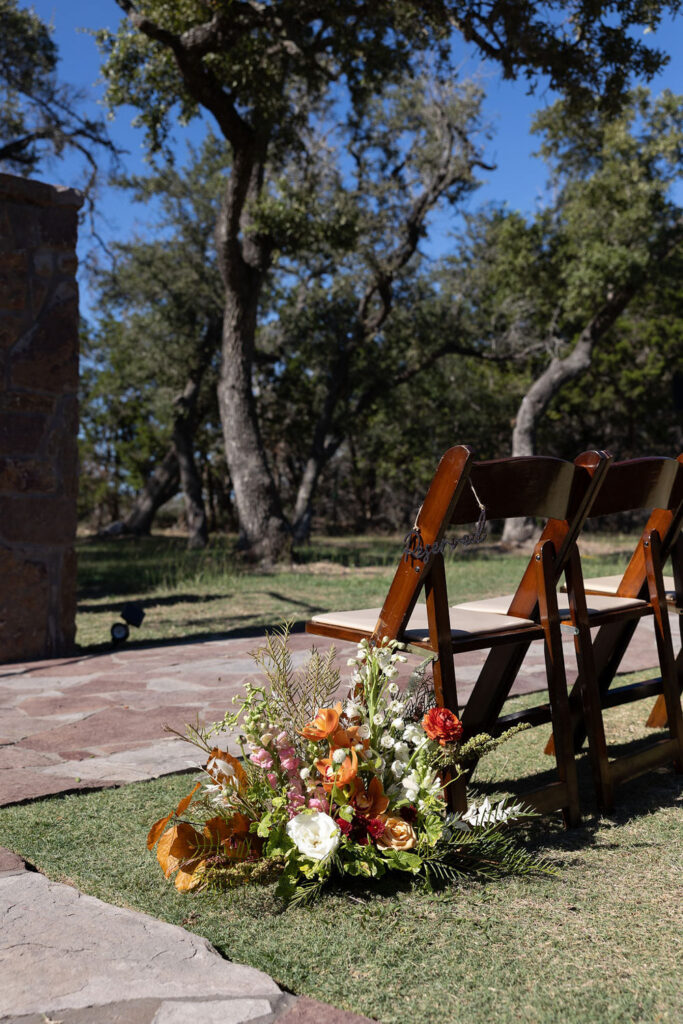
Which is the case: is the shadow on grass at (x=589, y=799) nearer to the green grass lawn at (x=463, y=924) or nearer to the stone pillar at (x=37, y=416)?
the green grass lawn at (x=463, y=924)

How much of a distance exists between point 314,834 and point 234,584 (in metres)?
7.03

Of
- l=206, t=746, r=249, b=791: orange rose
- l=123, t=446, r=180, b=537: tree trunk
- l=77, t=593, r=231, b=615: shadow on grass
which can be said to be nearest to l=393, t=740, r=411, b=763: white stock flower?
l=206, t=746, r=249, b=791: orange rose

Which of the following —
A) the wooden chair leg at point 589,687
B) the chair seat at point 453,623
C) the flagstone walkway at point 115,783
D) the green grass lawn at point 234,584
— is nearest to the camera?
the flagstone walkway at point 115,783

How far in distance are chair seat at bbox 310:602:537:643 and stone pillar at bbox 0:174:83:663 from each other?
299 centimetres

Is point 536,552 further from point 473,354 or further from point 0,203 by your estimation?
point 473,354

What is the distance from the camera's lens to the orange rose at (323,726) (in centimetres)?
205

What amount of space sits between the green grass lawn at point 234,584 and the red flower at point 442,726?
2541 millimetres

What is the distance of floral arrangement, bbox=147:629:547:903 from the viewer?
2.03 metres

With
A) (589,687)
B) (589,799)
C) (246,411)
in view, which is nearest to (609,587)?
(589,687)

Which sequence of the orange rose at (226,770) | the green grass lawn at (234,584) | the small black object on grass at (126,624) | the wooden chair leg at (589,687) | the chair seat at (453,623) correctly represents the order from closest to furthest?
the orange rose at (226,770) < the chair seat at (453,623) < the wooden chair leg at (589,687) < the small black object on grass at (126,624) < the green grass lawn at (234,584)

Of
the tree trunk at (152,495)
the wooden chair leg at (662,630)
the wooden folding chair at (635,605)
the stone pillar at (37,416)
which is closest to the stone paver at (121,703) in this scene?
the stone pillar at (37,416)

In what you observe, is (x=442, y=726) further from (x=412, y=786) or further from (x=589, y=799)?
(x=589, y=799)

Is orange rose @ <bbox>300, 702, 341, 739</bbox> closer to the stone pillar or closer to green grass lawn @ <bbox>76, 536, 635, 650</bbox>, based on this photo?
green grass lawn @ <bbox>76, 536, 635, 650</bbox>

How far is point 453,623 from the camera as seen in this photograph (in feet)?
7.84
